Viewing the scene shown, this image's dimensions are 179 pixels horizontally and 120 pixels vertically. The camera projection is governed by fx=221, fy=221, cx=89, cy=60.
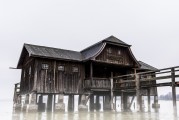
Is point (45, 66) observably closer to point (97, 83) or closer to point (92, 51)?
point (97, 83)

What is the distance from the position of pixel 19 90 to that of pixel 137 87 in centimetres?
1620

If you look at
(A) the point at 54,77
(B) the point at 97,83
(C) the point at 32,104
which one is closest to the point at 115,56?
(B) the point at 97,83

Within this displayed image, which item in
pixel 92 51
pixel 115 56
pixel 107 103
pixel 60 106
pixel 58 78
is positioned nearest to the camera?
pixel 60 106

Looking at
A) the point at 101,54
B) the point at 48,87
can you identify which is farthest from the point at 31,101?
the point at 101,54

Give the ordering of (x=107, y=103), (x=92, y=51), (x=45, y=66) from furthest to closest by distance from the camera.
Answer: (x=107, y=103) < (x=92, y=51) < (x=45, y=66)

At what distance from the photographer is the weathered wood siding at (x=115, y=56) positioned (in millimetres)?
25000

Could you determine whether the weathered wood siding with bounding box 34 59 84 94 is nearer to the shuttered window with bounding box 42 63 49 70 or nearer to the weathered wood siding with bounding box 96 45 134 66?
the shuttered window with bounding box 42 63 49 70

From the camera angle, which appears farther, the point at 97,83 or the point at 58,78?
the point at 97,83

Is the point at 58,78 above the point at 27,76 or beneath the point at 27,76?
beneath

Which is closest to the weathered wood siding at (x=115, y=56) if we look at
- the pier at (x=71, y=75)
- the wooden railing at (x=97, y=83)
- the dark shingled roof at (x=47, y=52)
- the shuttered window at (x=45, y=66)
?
the pier at (x=71, y=75)

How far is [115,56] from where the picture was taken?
25.9 metres

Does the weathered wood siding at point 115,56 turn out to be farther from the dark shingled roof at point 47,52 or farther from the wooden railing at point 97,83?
the dark shingled roof at point 47,52

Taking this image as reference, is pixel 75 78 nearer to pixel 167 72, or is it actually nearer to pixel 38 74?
pixel 38 74

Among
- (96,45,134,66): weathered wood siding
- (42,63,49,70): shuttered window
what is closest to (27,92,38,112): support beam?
(42,63,49,70): shuttered window
